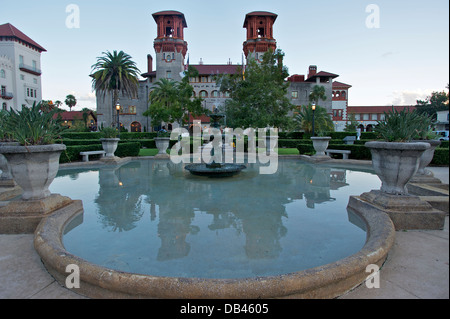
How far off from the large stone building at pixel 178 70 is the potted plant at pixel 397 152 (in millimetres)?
47825

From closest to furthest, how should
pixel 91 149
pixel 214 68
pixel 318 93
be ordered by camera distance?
pixel 91 149 < pixel 318 93 < pixel 214 68

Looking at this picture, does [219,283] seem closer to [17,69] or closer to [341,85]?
[17,69]

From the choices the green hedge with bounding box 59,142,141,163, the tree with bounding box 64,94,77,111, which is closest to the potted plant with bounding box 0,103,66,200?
the green hedge with bounding box 59,142,141,163

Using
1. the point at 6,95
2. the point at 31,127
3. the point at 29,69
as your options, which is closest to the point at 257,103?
the point at 31,127

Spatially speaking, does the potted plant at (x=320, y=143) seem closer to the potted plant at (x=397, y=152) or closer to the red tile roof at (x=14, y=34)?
the potted plant at (x=397, y=152)

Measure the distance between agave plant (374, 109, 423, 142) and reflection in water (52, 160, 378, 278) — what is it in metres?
1.82

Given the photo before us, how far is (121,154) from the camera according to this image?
56.0ft

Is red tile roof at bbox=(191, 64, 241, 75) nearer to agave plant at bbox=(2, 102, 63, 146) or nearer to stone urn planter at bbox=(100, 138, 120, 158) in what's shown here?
stone urn planter at bbox=(100, 138, 120, 158)

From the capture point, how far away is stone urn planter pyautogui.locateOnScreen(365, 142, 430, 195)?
4652mm

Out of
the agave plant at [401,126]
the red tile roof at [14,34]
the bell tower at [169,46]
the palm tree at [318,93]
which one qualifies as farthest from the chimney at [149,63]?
the agave plant at [401,126]

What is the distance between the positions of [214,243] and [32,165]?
11.5 feet

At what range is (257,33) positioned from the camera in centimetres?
5519
